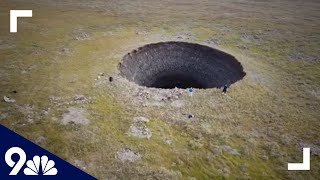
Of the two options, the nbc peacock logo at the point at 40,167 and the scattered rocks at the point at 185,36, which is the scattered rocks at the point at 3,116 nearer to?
the nbc peacock logo at the point at 40,167

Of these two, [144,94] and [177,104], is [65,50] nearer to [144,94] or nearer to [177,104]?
[144,94]

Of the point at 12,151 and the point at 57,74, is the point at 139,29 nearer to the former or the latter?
the point at 57,74

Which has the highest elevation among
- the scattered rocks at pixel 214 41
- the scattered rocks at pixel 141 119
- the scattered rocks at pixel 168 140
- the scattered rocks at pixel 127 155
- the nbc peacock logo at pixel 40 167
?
the scattered rocks at pixel 214 41

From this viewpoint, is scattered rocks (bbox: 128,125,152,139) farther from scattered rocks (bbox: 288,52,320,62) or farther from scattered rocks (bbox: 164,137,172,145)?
scattered rocks (bbox: 288,52,320,62)

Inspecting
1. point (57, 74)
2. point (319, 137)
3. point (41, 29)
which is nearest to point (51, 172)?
point (57, 74)

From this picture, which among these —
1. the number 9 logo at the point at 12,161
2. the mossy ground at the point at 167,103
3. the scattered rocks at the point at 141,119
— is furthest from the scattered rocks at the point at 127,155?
the number 9 logo at the point at 12,161
